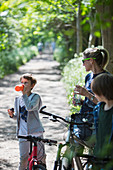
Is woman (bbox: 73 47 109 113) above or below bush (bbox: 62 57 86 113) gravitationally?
above

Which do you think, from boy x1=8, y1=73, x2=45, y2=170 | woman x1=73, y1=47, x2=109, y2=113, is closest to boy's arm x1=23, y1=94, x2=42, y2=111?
boy x1=8, y1=73, x2=45, y2=170

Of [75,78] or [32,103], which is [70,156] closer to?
[32,103]

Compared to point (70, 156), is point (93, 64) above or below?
above

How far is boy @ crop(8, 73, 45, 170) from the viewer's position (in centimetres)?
380

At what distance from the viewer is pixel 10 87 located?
1570 cm

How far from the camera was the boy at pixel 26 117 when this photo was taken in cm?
380

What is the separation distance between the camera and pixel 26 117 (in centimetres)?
385

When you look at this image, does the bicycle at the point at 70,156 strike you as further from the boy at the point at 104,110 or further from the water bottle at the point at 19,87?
the water bottle at the point at 19,87

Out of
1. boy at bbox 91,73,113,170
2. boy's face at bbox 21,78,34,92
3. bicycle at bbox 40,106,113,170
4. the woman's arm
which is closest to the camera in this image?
bicycle at bbox 40,106,113,170

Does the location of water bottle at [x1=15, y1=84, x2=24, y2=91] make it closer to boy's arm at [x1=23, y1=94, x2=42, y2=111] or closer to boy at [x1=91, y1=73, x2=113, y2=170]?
boy's arm at [x1=23, y1=94, x2=42, y2=111]

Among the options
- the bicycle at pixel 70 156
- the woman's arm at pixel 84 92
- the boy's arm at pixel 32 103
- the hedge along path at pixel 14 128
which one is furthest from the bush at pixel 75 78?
the bicycle at pixel 70 156

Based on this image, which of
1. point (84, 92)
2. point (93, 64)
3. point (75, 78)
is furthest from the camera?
point (75, 78)

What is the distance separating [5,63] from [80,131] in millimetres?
18512

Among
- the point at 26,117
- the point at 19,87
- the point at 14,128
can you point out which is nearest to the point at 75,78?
the point at 14,128
